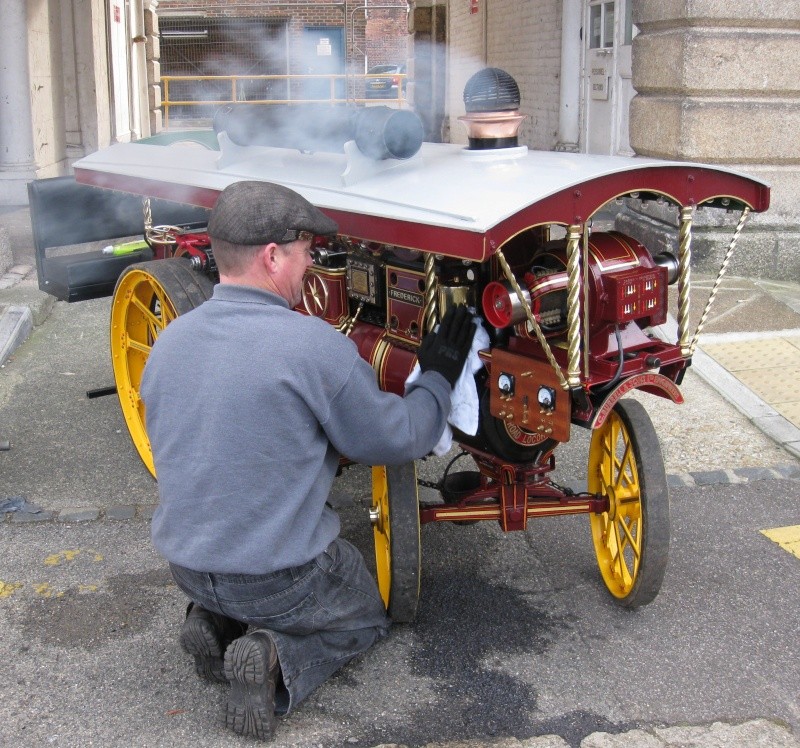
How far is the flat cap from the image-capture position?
2.58 meters

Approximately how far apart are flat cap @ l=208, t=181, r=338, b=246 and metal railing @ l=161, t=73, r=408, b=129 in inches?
711

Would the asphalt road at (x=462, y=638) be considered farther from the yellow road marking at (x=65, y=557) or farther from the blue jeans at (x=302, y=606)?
the blue jeans at (x=302, y=606)

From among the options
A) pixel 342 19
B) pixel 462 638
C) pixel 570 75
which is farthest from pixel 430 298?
pixel 342 19

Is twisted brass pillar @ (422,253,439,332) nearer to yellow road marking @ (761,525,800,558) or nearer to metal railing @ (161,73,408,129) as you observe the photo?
yellow road marking @ (761,525,800,558)

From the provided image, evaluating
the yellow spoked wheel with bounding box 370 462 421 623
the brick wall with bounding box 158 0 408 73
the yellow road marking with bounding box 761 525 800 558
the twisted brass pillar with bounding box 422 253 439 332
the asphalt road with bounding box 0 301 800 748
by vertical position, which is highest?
the brick wall with bounding box 158 0 408 73

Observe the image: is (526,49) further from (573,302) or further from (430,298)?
(573,302)

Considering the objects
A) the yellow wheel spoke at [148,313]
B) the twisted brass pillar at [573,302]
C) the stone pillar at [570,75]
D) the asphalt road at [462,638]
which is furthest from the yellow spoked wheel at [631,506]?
the stone pillar at [570,75]

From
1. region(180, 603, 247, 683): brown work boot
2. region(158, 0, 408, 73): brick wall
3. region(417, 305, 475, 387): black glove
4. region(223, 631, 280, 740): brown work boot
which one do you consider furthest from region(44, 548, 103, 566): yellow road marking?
region(158, 0, 408, 73): brick wall

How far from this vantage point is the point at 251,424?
8.30 ft

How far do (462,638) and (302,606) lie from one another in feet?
2.07

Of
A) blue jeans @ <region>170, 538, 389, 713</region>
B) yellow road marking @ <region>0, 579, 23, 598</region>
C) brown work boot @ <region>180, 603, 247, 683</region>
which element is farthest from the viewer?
yellow road marking @ <region>0, 579, 23, 598</region>

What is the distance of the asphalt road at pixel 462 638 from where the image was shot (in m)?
2.73

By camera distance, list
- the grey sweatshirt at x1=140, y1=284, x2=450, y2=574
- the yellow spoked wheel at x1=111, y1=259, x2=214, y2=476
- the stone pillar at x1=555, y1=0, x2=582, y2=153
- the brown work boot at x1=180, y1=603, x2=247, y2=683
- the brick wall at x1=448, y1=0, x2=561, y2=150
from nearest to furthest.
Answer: the grey sweatshirt at x1=140, y1=284, x2=450, y2=574, the brown work boot at x1=180, y1=603, x2=247, y2=683, the yellow spoked wheel at x1=111, y1=259, x2=214, y2=476, the stone pillar at x1=555, y1=0, x2=582, y2=153, the brick wall at x1=448, y1=0, x2=561, y2=150

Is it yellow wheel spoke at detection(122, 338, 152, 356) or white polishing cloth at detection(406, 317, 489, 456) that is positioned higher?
white polishing cloth at detection(406, 317, 489, 456)
